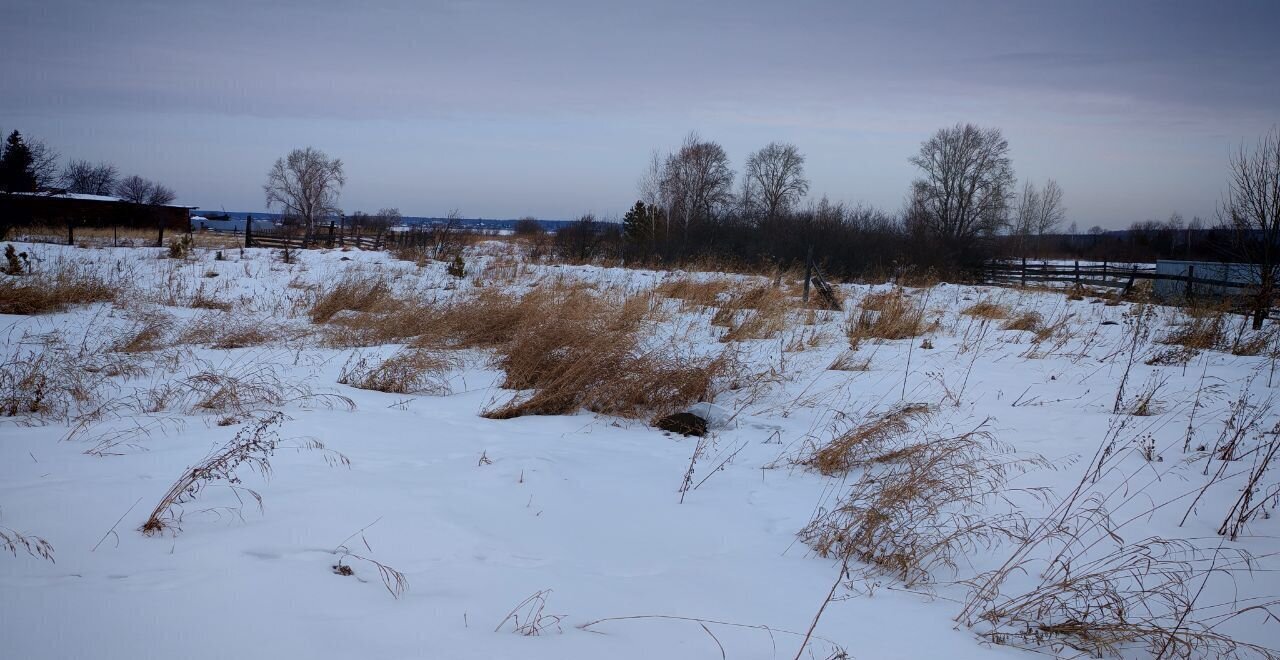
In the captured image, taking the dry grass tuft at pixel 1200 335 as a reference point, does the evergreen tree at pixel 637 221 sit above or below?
above

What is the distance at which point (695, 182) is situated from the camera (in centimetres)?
4409

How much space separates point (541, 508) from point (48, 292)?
910 cm

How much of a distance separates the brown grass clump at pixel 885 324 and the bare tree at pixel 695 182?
29.8 m

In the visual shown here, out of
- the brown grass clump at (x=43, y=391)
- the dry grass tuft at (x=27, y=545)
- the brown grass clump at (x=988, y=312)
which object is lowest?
the dry grass tuft at (x=27, y=545)

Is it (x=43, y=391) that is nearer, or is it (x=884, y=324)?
(x=43, y=391)

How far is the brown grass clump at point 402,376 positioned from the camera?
18.8ft

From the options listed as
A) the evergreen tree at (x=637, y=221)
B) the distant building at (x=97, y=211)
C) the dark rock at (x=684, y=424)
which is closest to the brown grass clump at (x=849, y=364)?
the dark rock at (x=684, y=424)

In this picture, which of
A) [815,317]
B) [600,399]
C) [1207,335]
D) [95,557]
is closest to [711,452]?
[600,399]

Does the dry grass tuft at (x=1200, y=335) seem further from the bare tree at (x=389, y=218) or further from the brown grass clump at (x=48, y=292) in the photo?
the bare tree at (x=389, y=218)

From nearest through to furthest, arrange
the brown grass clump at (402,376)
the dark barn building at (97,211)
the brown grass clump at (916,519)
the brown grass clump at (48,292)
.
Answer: the brown grass clump at (916,519) < the brown grass clump at (402,376) < the brown grass clump at (48,292) < the dark barn building at (97,211)

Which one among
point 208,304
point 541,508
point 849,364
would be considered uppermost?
point 208,304

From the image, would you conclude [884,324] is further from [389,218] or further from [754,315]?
[389,218]

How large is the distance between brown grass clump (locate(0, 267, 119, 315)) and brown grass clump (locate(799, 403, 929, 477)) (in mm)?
9839

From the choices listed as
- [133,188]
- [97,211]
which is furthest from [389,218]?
[133,188]
